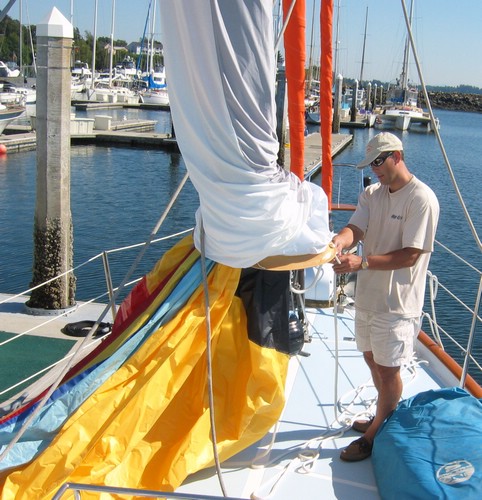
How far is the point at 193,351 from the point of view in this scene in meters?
2.73

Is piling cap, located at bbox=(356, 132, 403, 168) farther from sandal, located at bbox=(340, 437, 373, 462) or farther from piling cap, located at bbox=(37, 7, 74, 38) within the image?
piling cap, located at bbox=(37, 7, 74, 38)

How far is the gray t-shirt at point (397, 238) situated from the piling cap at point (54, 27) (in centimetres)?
561

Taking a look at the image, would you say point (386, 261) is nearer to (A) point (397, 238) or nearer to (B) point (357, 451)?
(A) point (397, 238)

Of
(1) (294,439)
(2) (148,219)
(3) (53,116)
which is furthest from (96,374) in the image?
(2) (148,219)

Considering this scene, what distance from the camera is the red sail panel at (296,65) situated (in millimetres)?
3428

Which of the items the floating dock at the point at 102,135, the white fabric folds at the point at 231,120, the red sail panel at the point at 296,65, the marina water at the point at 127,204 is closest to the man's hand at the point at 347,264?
the white fabric folds at the point at 231,120

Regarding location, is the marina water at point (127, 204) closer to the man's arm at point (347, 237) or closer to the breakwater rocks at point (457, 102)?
the man's arm at point (347, 237)

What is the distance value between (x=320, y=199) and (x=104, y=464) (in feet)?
4.80

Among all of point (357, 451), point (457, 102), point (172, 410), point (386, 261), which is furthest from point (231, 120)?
point (457, 102)

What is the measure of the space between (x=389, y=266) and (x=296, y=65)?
125cm

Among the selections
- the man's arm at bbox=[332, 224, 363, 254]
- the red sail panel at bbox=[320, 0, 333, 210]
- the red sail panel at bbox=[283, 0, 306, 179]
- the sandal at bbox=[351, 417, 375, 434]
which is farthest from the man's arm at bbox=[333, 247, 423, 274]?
the red sail panel at bbox=[320, 0, 333, 210]

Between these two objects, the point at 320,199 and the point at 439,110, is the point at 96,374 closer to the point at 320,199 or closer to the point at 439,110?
the point at 320,199

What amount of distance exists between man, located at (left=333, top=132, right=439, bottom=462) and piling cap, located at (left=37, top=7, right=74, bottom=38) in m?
5.63

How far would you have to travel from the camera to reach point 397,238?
122 inches
